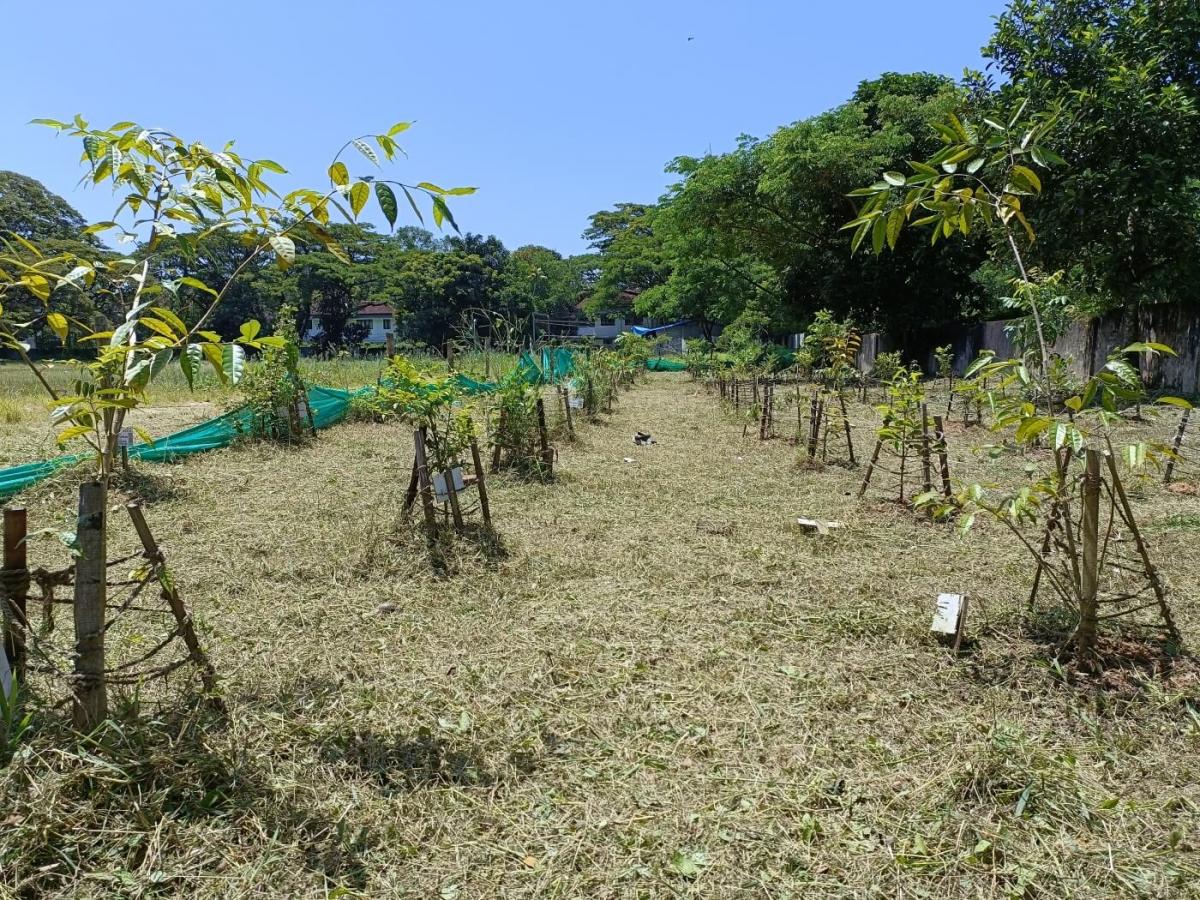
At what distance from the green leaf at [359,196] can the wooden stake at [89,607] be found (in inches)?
35.8

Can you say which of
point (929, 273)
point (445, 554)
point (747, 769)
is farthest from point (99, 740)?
point (929, 273)

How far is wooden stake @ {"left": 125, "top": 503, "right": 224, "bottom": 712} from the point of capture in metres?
1.87

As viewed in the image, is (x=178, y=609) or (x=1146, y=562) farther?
(x=1146, y=562)

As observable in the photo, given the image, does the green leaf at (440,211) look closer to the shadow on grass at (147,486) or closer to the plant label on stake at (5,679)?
the plant label on stake at (5,679)

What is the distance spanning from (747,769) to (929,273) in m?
17.0

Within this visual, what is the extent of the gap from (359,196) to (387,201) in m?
0.12

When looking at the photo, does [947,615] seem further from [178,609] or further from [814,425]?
[814,425]

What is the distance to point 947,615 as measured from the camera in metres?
2.73

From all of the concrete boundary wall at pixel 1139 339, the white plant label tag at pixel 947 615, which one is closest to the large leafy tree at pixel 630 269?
the concrete boundary wall at pixel 1139 339

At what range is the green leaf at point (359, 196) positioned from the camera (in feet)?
5.41

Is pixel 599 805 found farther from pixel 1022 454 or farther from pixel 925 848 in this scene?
pixel 1022 454

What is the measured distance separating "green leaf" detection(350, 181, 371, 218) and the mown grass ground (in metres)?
1.42

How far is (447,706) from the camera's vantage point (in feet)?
7.74

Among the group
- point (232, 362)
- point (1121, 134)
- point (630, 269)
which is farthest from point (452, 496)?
point (630, 269)
